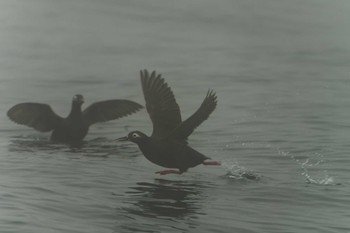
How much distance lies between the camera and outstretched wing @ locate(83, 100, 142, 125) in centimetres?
1311

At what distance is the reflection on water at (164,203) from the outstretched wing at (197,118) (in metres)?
0.54

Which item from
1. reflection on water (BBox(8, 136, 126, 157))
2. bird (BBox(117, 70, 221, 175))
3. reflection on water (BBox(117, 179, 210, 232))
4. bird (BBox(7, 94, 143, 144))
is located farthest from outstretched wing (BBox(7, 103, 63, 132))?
reflection on water (BBox(117, 179, 210, 232))

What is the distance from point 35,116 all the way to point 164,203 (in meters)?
4.96

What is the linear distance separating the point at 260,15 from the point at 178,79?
3.66 meters

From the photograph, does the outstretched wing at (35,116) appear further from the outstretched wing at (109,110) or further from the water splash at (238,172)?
the water splash at (238,172)

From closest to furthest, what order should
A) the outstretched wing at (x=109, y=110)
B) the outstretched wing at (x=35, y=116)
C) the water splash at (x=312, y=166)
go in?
the water splash at (x=312, y=166), the outstretched wing at (x=35, y=116), the outstretched wing at (x=109, y=110)

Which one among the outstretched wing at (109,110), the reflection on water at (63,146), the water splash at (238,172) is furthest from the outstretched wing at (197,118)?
the outstretched wing at (109,110)

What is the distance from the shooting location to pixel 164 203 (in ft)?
27.3

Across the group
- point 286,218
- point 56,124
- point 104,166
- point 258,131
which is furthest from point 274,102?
point 286,218

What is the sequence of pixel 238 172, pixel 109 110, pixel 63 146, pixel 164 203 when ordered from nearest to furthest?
pixel 164 203 → pixel 238 172 → pixel 63 146 → pixel 109 110

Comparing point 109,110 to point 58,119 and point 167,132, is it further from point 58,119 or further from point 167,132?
point 167,132

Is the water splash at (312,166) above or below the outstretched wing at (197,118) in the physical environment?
below

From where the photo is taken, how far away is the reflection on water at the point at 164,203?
7.58 m

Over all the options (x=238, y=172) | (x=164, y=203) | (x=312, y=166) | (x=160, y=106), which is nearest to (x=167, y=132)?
(x=160, y=106)
